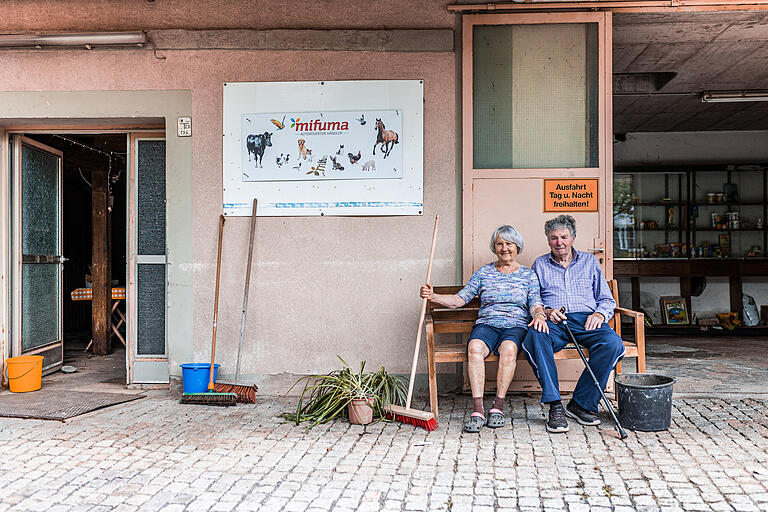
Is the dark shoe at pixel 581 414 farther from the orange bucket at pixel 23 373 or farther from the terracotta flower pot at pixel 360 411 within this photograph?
the orange bucket at pixel 23 373

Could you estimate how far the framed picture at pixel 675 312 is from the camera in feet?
29.0

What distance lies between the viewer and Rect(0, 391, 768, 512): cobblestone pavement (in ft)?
9.34

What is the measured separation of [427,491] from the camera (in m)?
2.96

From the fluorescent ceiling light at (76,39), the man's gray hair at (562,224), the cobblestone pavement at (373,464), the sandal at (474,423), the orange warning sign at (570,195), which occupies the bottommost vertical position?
the cobblestone pavement at (373,464)

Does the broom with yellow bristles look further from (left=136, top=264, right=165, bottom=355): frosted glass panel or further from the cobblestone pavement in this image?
(left=136, top=264, right=165, bottom=355): frosted glass panel

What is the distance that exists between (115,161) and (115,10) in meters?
2.72

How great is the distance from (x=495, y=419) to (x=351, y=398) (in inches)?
34.4

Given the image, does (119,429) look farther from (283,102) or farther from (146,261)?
(283,102)

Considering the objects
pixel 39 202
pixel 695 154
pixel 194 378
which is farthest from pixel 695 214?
pixel 39 202

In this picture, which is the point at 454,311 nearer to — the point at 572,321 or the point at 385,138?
the point at 572,321

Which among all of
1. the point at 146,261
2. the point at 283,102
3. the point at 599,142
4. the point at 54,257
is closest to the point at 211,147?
the point at 283,102

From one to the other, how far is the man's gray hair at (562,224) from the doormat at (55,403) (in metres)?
3.13

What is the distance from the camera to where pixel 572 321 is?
Result: 4.29m

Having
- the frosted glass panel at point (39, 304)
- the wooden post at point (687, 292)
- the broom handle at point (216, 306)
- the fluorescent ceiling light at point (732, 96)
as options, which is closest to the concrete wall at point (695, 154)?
the wooden post at point (687, 292)
